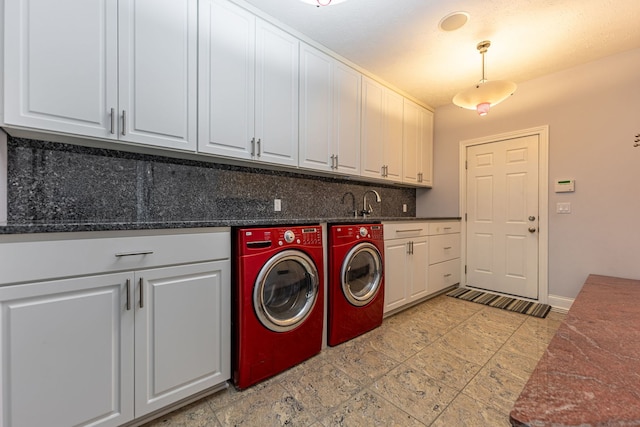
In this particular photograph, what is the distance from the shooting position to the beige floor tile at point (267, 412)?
1.26 meters

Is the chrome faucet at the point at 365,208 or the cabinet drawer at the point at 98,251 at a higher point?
the chrome faucet at the point at 365,208

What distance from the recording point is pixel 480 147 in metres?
3.24

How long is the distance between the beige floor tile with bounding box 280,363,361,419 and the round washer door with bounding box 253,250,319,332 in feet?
0.97

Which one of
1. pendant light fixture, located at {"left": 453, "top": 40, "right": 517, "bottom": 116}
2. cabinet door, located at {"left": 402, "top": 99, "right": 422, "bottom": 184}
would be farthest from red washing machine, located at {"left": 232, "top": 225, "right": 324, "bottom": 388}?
cabinet door, located at {"left": 402, "top": 99, "right": 422, "bottom": 184}

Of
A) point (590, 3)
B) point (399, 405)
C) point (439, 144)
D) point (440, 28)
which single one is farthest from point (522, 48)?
point (399, 405)

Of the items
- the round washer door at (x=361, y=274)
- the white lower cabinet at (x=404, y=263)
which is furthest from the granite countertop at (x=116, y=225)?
the white lower cabinet at (x=404, y=263)

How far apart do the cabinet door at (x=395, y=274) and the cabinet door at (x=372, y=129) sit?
0.79m

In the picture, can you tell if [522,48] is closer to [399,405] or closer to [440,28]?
[440,28]

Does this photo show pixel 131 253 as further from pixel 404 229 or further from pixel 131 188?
pixel 404 229

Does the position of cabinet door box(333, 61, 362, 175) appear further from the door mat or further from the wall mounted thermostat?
the wall mounted thermostat

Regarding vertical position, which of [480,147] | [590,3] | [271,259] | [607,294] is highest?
[590,3]

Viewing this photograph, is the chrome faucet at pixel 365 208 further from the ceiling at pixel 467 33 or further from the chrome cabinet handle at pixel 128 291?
the chrome cabinet handle at pixel 128 291

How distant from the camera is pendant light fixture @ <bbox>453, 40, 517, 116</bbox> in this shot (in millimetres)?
1966

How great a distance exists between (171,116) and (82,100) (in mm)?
399
